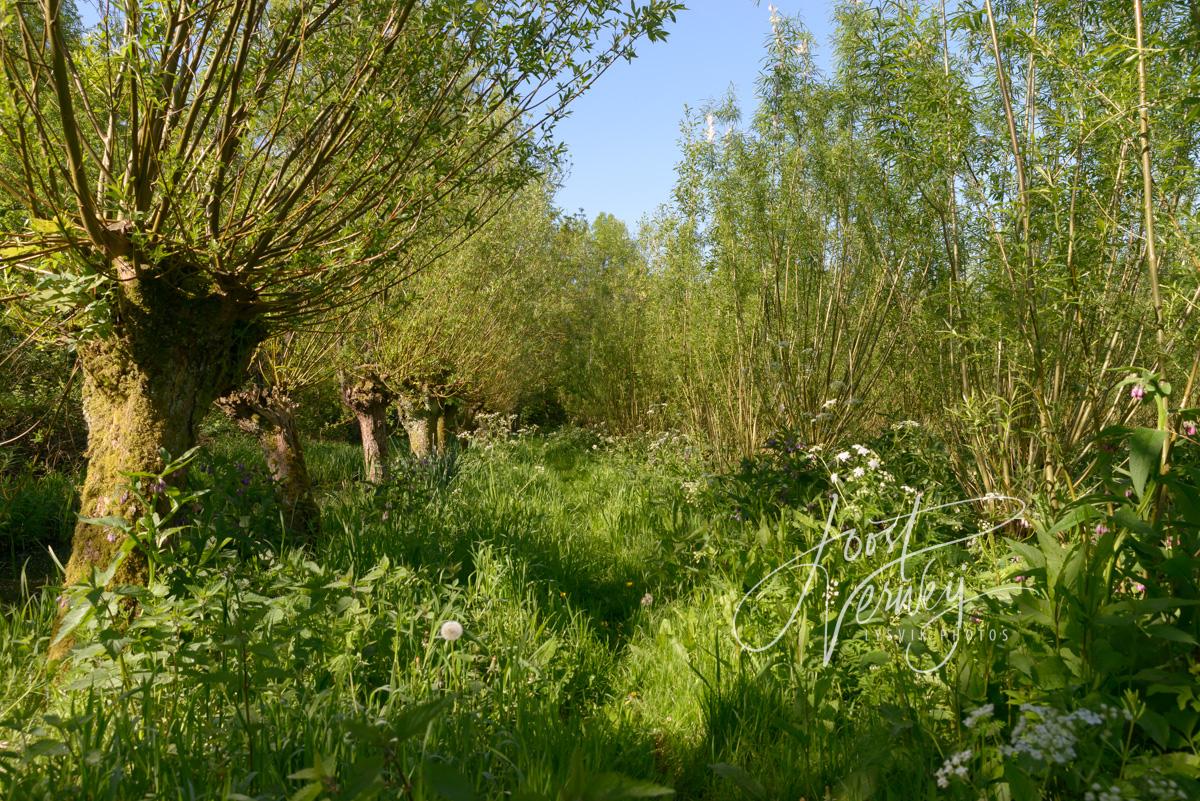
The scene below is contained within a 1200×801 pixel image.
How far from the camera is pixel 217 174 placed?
9.84 feet

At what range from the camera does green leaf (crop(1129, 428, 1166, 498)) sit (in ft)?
6.40

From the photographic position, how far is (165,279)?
328 cm

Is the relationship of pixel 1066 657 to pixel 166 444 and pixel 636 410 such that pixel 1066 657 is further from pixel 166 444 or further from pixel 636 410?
pixel 636 410

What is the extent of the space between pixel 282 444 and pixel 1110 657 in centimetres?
569

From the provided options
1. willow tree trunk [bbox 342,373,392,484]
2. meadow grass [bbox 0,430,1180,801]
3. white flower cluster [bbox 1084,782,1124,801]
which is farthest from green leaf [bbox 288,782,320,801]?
willow tree trunk [bbox 342,373,392,484]

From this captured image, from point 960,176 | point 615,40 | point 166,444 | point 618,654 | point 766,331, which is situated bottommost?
point 618,654

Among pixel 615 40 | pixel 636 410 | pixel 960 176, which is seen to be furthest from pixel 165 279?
pixel 636 410

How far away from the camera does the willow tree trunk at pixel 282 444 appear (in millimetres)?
5160

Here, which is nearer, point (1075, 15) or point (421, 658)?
point (421, 658)

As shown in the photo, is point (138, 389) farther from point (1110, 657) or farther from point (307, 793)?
point (1110, 657)

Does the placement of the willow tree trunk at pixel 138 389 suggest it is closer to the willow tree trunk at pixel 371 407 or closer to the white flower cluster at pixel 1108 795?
the white flower cluster at pixel 1108 795

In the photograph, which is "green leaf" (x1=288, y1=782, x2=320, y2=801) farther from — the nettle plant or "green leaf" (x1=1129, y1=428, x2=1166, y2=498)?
"green leaf" (x1=1129, y1=428, x2=1166, y2=498)

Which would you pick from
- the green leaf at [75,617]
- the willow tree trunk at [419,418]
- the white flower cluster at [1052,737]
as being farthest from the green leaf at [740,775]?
the willow tree trunk at [419,418]

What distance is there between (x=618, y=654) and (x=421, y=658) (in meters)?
0.99
